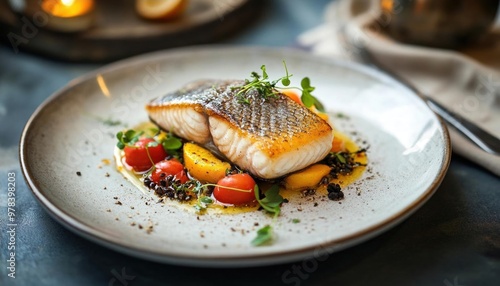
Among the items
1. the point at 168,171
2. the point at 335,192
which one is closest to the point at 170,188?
the point at 168,171

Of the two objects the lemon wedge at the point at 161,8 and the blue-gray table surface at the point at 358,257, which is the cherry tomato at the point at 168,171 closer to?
the blue-gray table surface at the point at 358,257

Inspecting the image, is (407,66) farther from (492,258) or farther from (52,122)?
(52,122)

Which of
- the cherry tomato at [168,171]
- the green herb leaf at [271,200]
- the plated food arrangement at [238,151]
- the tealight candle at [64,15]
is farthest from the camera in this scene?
the tealight candle at [64,15]

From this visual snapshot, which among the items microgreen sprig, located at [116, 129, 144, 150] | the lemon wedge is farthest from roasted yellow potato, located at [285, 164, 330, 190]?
the lemon wedge

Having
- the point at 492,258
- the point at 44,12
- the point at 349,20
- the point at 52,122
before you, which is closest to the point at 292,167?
the point at 492,258

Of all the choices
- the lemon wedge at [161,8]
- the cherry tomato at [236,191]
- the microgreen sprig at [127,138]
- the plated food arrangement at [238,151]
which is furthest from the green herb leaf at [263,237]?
the lemon wedge at [161,8]

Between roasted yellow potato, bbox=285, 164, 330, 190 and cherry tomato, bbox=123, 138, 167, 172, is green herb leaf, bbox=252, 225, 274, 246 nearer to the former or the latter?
roasted yellow potato, bbox=285, 164, 330, 190
